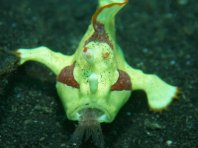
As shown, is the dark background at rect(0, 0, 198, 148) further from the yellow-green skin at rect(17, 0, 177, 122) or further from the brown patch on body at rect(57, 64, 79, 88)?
the brown patch on body at rect(57, 64, 79, 88)

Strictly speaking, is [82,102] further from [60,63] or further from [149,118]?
[149,118]

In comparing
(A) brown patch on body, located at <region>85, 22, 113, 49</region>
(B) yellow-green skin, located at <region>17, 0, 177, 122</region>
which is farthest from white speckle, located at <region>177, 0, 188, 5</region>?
(A) brown patch on body, located at <region>85, 22, 113, 49</region>

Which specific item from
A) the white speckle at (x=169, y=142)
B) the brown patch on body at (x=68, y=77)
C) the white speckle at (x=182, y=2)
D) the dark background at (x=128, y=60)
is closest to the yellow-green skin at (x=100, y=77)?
the brown patch on body at (x=68, y=77)

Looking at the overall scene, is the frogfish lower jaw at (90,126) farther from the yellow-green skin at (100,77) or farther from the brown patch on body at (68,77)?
the brown patch on body at (68,77)

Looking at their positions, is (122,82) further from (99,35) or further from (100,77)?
Result: (99,35)

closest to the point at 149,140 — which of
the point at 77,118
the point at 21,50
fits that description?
the point at 77,118

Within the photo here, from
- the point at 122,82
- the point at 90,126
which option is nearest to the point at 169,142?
the point at 122,82
